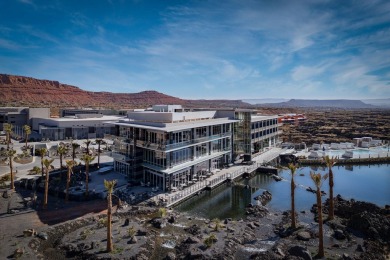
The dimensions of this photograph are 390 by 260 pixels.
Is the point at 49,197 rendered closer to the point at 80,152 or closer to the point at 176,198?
the point at 176,198

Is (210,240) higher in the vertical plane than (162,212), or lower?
lower

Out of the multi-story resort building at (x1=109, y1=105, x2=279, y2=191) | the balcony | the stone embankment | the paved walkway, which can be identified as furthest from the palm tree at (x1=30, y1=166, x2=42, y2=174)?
the stone embankment

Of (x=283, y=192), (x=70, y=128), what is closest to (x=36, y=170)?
(x=70, y=128)

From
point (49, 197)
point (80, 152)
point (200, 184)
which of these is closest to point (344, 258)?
point (200, 184)

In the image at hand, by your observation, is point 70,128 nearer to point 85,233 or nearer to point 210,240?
point 85,233

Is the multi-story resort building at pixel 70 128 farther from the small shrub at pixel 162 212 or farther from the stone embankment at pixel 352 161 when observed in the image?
the stone embankment at pixel 352 161

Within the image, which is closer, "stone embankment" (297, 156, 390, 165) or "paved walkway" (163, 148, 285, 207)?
"paved walkway" (163, 148, 285, 207)

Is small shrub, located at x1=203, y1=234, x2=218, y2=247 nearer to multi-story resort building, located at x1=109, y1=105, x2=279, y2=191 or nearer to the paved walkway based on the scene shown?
the paved walkway
